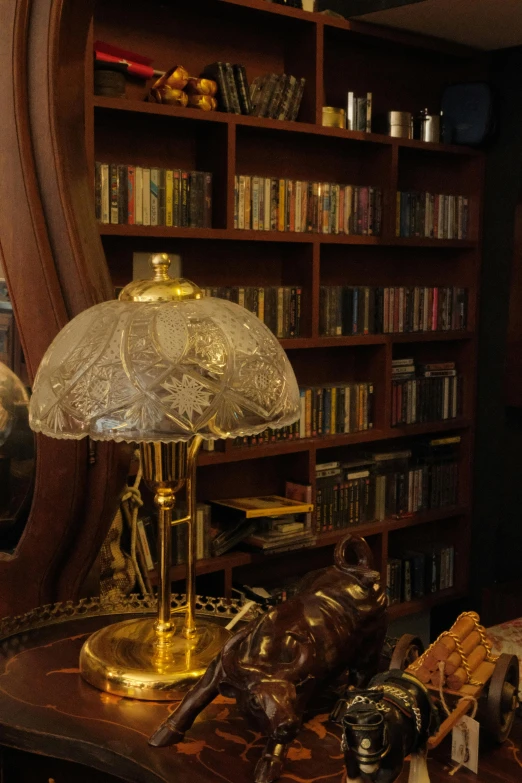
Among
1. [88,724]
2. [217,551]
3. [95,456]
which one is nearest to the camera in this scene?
[88,724]

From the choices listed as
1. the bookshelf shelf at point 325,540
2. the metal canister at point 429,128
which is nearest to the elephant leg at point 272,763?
the bookshelf shelf at point 325,540

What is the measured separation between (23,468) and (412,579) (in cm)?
231

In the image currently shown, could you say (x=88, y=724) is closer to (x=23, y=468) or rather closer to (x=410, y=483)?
(x=23, y=468)

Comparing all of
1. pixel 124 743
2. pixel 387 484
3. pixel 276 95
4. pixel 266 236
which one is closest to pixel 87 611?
pixel 124 743

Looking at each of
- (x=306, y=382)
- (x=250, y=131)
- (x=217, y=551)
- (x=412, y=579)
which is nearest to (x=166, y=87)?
(x=250, y=131)

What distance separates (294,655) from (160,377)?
15.1 inches

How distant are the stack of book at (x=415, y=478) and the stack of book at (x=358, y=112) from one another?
1200 mm

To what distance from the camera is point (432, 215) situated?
3754 millimetres

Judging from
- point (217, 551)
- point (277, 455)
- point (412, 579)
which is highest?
point (277, 455)

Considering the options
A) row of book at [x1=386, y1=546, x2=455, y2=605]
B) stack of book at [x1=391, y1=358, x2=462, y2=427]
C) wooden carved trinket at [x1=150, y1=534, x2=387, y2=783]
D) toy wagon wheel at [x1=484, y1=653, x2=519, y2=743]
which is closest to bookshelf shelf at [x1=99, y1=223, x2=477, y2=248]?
stack of book at [x1=391, y1=358, x2=462, y2=427]

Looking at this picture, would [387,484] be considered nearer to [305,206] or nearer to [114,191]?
[305,206]

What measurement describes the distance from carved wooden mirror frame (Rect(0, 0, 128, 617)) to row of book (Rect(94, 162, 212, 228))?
3.17 feet

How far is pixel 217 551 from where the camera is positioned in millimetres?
3162

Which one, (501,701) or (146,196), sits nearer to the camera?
(501,701)
